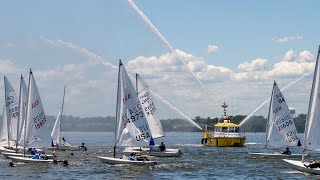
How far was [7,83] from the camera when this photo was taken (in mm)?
105250

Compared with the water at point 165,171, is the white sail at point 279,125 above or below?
above

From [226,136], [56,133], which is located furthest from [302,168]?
[226,136]

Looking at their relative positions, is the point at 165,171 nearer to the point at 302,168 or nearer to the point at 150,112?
the point at 302,168

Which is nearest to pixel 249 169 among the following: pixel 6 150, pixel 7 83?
pixel 6 150

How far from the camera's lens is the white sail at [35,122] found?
8225 cm

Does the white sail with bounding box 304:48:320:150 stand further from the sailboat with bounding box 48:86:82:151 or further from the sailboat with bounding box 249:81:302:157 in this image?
the sailboat with bounding box 48:86:82:151

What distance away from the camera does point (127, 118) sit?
76375 millimetres

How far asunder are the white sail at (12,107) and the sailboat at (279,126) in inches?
1582

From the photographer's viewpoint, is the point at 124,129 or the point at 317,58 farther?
the point at 124,129

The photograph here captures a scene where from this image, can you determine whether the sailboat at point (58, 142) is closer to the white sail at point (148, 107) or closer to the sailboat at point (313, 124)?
the white sail at point (148, 107)

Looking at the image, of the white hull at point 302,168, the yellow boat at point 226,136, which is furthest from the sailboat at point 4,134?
the white hull at point 302,168

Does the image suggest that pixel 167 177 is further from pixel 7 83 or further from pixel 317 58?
pixel 7 83

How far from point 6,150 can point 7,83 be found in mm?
12765

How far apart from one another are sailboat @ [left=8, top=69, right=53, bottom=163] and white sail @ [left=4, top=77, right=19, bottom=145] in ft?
70.5
